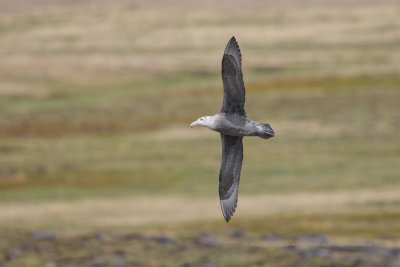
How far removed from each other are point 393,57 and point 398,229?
5098cm

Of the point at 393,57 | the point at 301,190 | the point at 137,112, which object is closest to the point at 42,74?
the point at 137,112

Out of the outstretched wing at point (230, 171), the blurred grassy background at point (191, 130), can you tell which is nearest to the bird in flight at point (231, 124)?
the outstretched wing at point (230, 171)

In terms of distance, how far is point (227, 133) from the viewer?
59.6 feet

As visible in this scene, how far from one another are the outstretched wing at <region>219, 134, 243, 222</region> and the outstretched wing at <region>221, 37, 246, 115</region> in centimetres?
139

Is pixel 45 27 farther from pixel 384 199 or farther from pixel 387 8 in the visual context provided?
pixel 384 199

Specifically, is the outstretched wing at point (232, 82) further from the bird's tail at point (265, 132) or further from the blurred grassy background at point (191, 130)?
the blurred grassy background at point (191, 130)

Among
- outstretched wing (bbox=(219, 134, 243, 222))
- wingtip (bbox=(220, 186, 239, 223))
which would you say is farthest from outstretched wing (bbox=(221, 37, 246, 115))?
wingtip (bbox=(220, 186, 239, 223))

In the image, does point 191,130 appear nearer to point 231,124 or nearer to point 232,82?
point 232,82

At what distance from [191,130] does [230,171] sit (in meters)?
40.9

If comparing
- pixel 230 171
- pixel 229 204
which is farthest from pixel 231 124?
pixel 229 204

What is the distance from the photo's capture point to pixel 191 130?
6116 cm

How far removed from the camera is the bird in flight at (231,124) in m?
18.1

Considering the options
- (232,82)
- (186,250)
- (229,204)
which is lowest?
(186,250)

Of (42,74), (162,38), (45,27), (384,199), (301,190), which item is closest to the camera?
(384,199)
